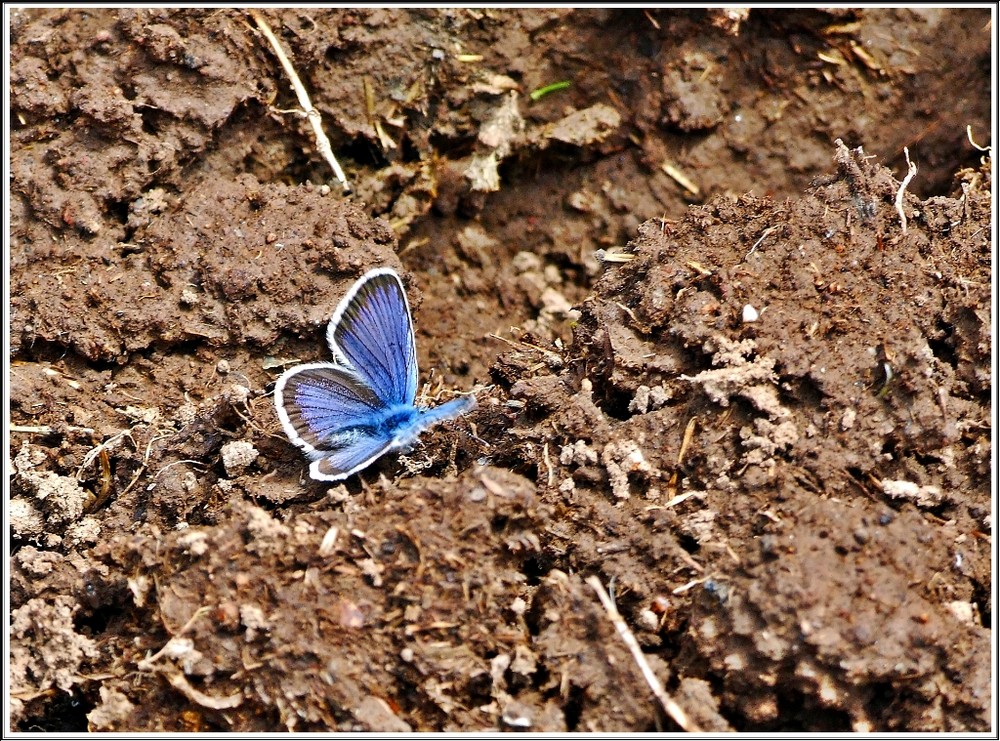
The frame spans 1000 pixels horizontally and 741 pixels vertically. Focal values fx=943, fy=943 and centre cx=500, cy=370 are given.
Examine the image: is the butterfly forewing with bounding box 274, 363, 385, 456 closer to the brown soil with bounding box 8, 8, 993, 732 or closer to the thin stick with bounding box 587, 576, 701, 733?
the brown soil with bounding box 8, 8, 993, 732

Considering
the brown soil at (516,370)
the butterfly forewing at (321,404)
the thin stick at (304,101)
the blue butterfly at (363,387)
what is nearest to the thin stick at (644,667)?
the brown soil at (516,370)

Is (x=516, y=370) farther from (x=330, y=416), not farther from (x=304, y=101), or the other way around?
(x=304, y=101)

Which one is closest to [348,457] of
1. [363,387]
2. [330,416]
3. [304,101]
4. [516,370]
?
[330,416]

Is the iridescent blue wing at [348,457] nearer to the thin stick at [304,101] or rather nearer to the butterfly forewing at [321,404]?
the butterfly forewing at [321,404]

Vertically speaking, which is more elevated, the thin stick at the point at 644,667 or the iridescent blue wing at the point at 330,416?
the iridescent blue wing at the point at 330,416

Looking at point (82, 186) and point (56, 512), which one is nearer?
point (56, 512)

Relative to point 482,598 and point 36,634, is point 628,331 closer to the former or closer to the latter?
point 482,598

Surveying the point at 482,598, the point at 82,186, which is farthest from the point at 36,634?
the point at 82,186

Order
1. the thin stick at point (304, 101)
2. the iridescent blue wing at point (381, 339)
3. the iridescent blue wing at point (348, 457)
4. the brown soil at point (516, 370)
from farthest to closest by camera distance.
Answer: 1. the thin stick at point (304, 101)
2. the iridescent blue wing at point (381, 339)
3. the iridescent blue wing at point (348, 457)
4. the brown soil at point (516, 370)
